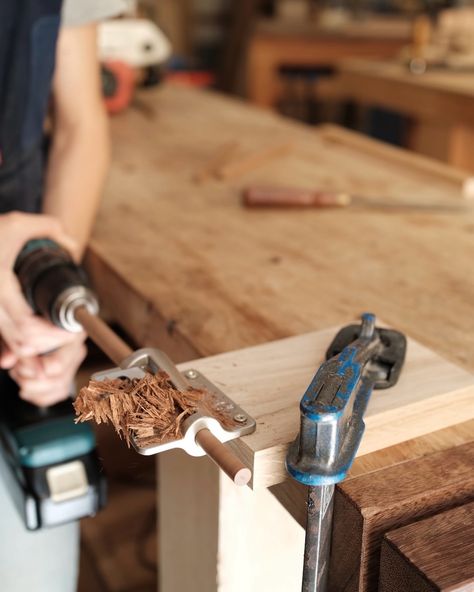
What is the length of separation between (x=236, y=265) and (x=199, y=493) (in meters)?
0.30

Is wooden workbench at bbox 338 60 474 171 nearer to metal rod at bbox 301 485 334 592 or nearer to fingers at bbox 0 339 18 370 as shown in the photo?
fingers at bbox 0 339 18 370

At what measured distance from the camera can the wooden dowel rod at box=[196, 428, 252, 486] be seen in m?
0.43

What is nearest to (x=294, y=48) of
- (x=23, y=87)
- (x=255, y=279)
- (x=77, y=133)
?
(x=77, y=133)

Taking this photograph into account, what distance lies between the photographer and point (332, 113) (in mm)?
5352

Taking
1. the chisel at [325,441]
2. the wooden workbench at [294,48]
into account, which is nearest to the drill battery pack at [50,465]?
the chisel at [325,441]

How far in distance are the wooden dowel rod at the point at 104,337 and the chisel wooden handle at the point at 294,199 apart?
463mm

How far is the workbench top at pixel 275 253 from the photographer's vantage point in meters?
0.73

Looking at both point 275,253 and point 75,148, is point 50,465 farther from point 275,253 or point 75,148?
point 75,148

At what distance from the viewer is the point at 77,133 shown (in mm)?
1081

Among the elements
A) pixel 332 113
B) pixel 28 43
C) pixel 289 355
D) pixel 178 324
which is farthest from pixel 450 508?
pixel 332 113

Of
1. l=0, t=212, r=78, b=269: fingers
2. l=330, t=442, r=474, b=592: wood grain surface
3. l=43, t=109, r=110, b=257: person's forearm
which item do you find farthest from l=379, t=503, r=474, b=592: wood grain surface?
l=43, t=109, r=110, b=257: person's forearm

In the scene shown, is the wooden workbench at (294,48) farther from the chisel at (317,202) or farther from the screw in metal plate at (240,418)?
the screw in metal plate at (240,418)

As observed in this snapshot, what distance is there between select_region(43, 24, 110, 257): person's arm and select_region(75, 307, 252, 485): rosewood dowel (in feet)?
1.18

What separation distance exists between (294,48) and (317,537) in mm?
3941
